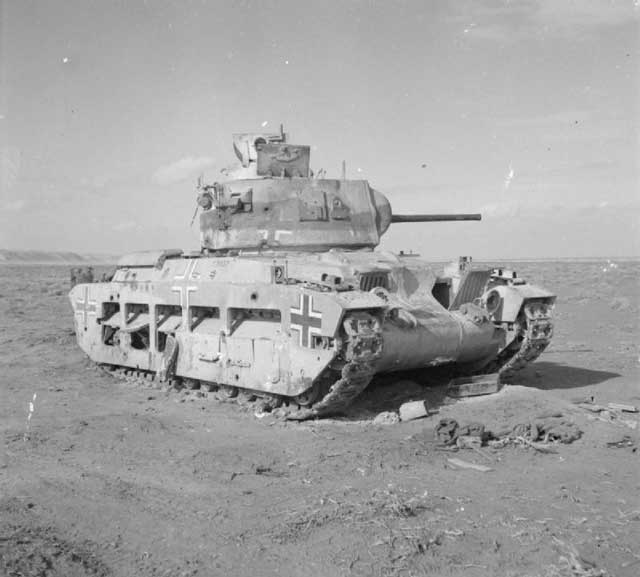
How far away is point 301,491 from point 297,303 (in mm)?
2967

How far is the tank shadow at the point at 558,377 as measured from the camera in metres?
11.4

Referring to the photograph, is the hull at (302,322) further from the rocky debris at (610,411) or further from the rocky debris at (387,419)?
the rocky debris at (610,411)

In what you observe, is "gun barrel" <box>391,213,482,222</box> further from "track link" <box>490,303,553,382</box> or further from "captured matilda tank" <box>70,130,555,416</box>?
"track link" <box>490,303,553,382</box>

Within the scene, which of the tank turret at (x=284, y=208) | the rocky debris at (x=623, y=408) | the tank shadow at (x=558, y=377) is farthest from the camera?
the tank shadow at (x=558, y=377)

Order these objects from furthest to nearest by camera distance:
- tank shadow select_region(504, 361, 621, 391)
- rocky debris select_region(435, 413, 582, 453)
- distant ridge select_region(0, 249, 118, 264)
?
distant ridge select_region(0, 249, 118, 264)
tank shadow select_region(504, 361, 621, 391)
rocky debris select_region(435, 413, 582, 453)

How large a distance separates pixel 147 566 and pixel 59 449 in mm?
3286

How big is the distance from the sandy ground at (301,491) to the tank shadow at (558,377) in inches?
28.2

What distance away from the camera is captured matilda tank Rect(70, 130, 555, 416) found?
8625 mm

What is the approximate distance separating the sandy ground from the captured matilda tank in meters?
0.61

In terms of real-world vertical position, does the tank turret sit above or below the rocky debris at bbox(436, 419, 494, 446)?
above

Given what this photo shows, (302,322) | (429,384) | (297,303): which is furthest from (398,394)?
(297,303)

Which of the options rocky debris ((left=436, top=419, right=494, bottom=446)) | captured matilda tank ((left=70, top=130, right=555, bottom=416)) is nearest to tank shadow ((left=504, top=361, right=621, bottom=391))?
captured matilda tank ((left=70, top=130, right=555, bottom=416))

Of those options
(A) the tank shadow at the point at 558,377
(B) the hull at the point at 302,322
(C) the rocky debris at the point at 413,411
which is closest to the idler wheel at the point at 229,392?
A: (B) the hull at the point at 302,322

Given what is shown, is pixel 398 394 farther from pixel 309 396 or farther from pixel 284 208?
pixel 284 208
